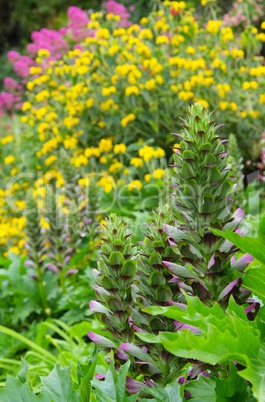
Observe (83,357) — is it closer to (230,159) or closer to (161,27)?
(230,159)

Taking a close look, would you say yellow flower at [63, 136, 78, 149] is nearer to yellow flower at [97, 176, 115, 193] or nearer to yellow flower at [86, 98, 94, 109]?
yellow flower at [86, 98, 94, 109]

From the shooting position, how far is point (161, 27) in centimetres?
646

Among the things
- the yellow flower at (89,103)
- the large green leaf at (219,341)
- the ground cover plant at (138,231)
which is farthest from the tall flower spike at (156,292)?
the yellow flower at (89,103)

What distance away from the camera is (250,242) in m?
1.10

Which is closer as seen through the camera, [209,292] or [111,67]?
[209,292]

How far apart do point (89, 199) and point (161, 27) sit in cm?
340

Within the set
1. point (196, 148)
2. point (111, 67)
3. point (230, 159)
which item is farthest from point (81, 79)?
point (196, 148)

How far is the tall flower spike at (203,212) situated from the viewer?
1.09 metres

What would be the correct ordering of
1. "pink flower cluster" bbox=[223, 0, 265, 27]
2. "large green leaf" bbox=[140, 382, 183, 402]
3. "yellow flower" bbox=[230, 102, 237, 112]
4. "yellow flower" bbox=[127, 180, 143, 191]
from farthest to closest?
"pink flower cluster" bbox=[223, 0, 265, 27]
"yellow flower" bbox=[230, 102, 237, 112]
"yellow flower" bbox=[127, 180, 143, 191]
"large green leaf" bbox=[140, 382, 183, 402]

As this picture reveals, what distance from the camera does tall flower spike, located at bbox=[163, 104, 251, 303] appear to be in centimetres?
109

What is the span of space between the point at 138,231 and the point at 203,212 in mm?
2079

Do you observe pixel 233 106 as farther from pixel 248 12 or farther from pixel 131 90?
pixel 248 12

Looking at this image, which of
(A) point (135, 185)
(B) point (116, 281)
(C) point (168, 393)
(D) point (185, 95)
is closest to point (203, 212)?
(B) point (116, 281)

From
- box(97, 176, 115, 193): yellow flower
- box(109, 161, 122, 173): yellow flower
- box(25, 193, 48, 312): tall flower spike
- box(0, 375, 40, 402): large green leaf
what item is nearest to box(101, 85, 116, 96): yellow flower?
box(109, 161, 122, 173): yellow flower
